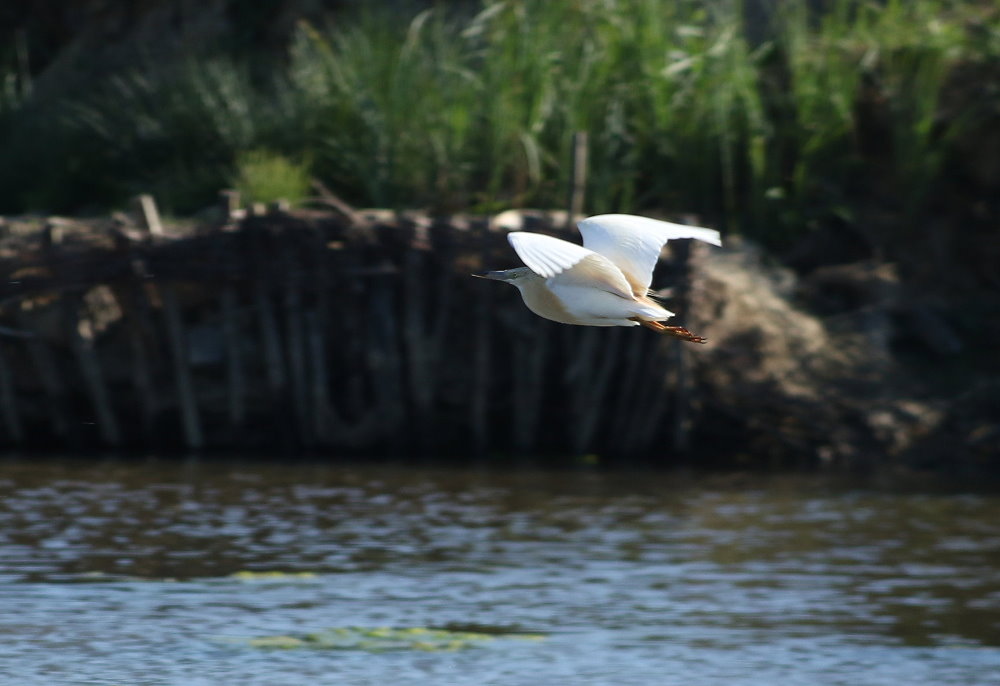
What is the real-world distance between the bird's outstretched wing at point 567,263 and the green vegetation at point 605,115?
803cm

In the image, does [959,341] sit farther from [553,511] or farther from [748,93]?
[553,511]

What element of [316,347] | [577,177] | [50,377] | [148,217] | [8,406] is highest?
[577,177]

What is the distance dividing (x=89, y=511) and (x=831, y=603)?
4.79 m

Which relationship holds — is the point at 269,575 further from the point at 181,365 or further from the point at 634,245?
the point at 181,365

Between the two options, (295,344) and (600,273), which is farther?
(295,344)

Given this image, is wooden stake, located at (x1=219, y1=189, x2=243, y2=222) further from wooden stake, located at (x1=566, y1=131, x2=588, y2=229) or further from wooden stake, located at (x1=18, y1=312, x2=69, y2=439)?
wooden stake, located at (x1=566, y1=131, x2=588, y2=229)

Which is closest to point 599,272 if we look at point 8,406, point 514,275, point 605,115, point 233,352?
point 514,275

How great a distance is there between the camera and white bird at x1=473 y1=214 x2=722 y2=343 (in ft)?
17.9

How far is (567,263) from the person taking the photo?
524 cm

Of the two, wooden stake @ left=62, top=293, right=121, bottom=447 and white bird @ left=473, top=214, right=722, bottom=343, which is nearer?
white bird @ left=473, top=214, right=722, bottom=343

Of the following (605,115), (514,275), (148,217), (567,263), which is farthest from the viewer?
(605,115)

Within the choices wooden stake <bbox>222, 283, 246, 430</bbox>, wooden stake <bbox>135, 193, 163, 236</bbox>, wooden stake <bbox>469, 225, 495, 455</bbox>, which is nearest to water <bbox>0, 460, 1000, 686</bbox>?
wooden stake <bbox>222, 283, 246, 430</bbox>

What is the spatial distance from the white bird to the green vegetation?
24.7 feet

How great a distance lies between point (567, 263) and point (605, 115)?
964 centimetres
